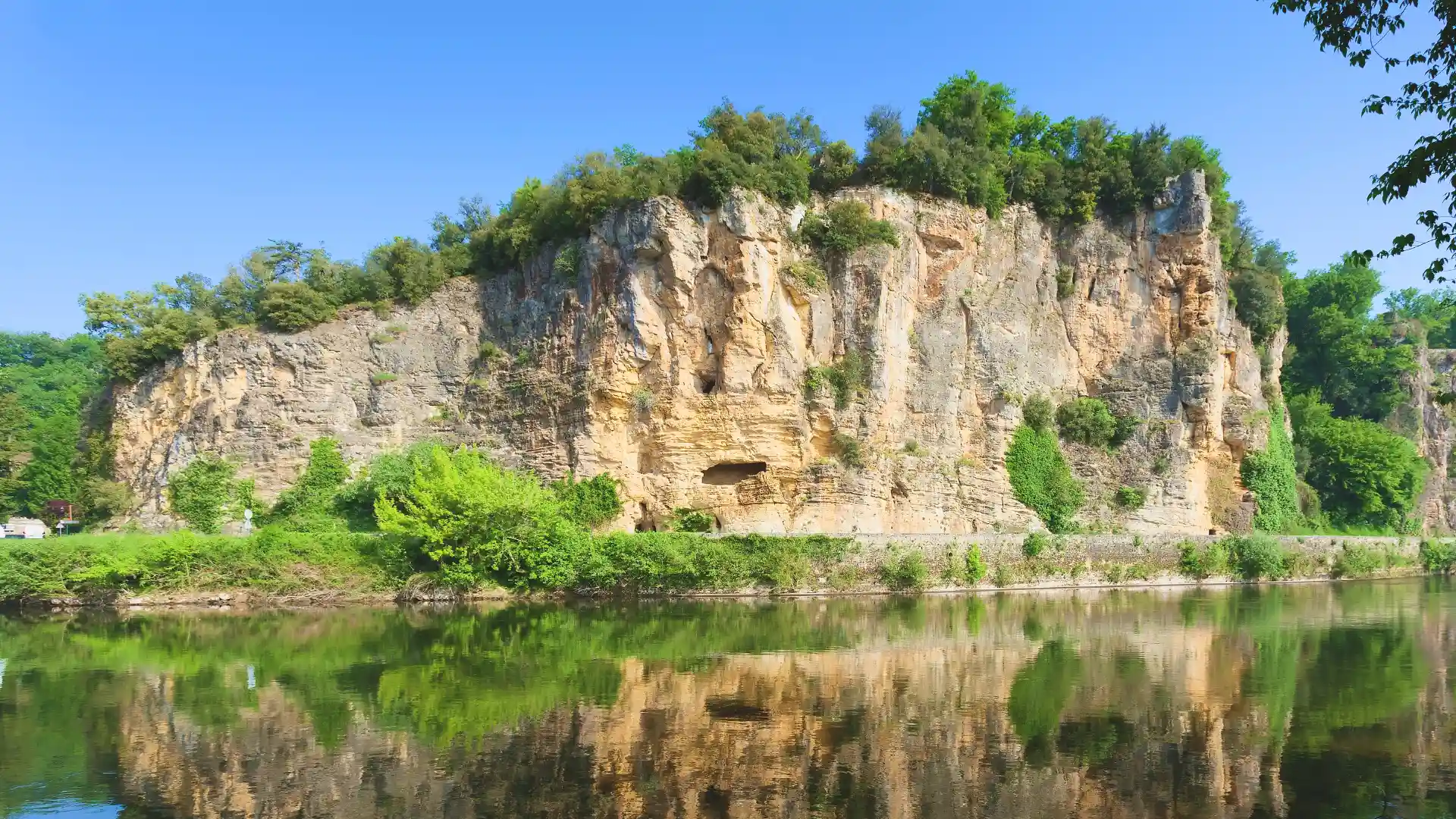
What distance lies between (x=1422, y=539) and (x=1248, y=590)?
17.2 m

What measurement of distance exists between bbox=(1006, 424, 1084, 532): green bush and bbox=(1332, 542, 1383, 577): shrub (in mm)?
11940

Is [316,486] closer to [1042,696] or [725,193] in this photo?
[725,193]

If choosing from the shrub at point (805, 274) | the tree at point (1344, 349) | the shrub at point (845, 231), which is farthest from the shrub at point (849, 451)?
the tree at point (1344, 349)

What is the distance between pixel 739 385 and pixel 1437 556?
35551 mm

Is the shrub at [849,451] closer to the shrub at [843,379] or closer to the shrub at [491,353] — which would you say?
the shrub at [843,379]

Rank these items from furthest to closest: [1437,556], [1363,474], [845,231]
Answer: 1. [1363,474]
2. [1437,556]
3. [845,231]

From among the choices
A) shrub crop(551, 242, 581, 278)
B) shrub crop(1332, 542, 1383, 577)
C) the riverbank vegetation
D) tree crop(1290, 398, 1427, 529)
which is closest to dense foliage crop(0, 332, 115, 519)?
the riverbank vegetation

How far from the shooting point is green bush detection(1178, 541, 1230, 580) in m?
35.2

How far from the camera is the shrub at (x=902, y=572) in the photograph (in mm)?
30250

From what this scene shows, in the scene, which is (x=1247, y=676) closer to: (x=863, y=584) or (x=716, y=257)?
(x=863, y=584)

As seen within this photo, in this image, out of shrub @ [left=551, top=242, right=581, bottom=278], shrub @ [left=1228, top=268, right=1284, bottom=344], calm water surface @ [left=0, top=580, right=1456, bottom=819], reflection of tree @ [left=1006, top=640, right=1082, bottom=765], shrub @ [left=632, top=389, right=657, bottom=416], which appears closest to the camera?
calm water surface @ [left=0, top=580, right=1456, bottom=819]

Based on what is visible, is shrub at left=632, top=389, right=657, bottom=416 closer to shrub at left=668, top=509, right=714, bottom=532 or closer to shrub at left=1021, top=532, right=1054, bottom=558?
shrub at left=668, top=509, right=714, bottom=532

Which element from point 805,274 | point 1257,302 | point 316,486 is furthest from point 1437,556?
point 316,486

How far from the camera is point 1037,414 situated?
38.4 m
